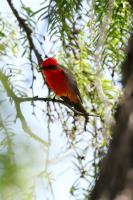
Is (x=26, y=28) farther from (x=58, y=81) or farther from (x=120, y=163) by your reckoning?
(x=120, y=163)

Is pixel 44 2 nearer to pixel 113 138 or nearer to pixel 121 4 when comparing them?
pixel 121 4

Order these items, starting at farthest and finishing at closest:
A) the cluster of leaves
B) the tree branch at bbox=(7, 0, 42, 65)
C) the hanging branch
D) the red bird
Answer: the red bird < the tree branch at bbox=(7, 0, 42, 65) < the cluster of leaves < the hanging branch

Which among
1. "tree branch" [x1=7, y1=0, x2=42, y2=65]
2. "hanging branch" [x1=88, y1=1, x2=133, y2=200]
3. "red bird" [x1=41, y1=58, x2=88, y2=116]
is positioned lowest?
"hanging branch" [x1=88, y1=1, x2=133, y2=200]

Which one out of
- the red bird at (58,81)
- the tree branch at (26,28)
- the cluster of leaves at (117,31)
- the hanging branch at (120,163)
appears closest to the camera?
the hanging branch at (120,163)

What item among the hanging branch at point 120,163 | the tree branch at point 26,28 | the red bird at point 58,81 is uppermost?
the tree branch at point 26,28

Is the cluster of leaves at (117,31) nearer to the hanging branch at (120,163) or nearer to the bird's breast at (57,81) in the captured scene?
the bird's breast at (57,81)

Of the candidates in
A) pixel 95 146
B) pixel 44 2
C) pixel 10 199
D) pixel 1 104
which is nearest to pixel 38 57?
pixel 44 2

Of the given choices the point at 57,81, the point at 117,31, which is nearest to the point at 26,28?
the point at 117,31

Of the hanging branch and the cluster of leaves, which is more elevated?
the cluster of leaves

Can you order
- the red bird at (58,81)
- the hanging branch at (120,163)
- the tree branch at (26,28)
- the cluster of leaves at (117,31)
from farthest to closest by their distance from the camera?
1. the red bird at (58,81)
2. the tree branch at (26,28)
3. the cluster of leaves at (117,31)
4. the hanging branch at (120,163)

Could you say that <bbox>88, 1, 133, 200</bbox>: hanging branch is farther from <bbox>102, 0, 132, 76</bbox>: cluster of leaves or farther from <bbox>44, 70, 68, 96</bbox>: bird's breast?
<bbox>44, 70, 68, 96</bbox>: bird's breast

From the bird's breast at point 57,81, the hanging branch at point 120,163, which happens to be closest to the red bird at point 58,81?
the bird's breast at point 57,81

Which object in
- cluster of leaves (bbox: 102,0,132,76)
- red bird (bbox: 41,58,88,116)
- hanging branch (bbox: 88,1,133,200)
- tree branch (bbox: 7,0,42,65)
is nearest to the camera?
hanging branch (bbox: 88,1,133,200)

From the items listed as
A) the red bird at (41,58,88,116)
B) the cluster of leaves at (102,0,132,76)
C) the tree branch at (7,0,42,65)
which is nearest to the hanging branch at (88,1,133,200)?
the cluster of leaves at (102,0,132,76)
